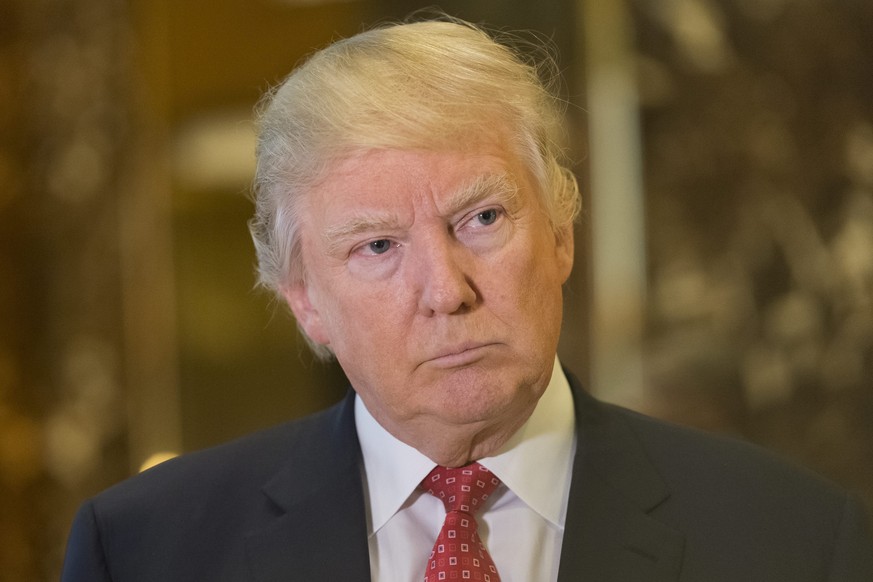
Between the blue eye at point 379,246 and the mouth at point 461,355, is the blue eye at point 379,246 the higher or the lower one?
the higher one

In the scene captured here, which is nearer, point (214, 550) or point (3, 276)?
point (214, 550)

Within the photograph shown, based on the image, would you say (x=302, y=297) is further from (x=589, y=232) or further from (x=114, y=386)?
(x=114, y=386)

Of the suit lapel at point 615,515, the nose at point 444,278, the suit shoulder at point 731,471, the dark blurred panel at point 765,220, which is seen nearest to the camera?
the nose at point 444,278

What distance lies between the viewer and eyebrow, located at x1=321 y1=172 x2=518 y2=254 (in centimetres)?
169

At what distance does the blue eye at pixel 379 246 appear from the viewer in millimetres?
1738

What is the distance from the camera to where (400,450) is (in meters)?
1.86

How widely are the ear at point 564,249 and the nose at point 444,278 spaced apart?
23 centimetres

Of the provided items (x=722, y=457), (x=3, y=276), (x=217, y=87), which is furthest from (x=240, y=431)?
(x=722, y=457)

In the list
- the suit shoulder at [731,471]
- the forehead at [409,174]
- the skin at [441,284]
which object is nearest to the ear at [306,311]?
the skin at [441,284]

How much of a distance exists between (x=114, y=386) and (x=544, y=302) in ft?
8.59

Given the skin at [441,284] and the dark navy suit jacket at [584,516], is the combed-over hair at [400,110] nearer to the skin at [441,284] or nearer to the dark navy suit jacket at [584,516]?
the skin at [441,284]

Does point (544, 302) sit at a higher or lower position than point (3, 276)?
lower

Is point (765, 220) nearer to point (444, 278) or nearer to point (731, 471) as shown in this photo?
point (731, 471)

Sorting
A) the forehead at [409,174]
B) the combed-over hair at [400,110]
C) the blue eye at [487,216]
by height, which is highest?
the combed-over hair at [400,110]
